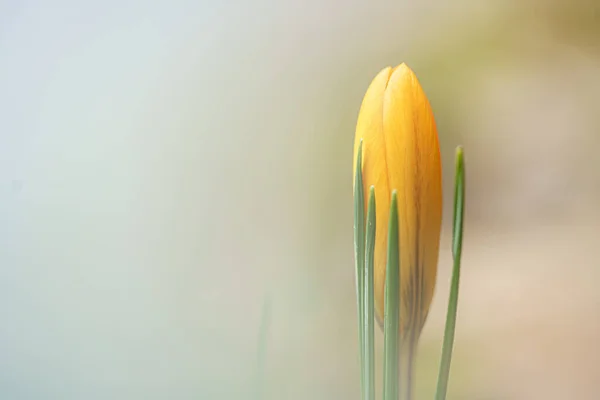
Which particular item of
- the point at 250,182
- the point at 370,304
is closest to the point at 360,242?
the point at 370,304

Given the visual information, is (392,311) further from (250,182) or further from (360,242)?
(250,182)

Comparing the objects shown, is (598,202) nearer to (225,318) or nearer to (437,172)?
(437,172)

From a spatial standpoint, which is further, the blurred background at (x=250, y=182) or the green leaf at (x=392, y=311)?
the blurred background at (x=250, y=182)

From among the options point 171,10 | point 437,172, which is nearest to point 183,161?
point 171,10

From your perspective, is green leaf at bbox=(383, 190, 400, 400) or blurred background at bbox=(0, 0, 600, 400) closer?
green leaf at bbox=(383, 190, 400, 400)
